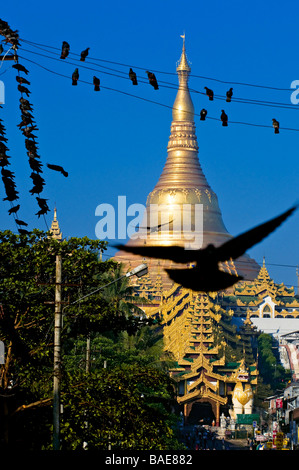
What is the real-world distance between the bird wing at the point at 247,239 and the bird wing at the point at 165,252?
0.26 meters

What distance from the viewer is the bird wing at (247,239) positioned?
10555 millimetres

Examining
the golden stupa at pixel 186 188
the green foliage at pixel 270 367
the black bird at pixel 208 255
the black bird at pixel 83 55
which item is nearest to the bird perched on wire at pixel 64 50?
the black bird at pixel 83 55

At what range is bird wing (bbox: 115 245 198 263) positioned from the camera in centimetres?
1048

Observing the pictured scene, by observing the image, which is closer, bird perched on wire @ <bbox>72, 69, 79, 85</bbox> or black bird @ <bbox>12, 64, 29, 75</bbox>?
black bird @ <bbox>12, 64, 29, 75</bbox>

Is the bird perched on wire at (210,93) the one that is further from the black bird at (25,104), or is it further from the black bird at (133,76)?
the black bird at (25,104)

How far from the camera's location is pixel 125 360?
45.2 metres

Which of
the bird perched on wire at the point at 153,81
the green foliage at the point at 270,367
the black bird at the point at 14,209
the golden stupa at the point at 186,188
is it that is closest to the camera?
the black bird at the point at 14,209

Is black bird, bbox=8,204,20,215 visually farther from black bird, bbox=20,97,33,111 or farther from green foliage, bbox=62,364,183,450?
green foliage, bbox=62,364,183,450

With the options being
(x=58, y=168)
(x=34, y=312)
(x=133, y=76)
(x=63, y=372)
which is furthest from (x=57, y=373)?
(x=58, y=168)

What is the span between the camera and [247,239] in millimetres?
10664

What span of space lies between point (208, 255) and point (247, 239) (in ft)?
1.26

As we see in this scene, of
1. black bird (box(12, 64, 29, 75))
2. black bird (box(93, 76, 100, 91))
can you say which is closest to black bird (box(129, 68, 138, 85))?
black bird (box(93, 76, 100, 91))

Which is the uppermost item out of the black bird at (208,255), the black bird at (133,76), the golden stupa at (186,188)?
the golden stupa at (186,188)
